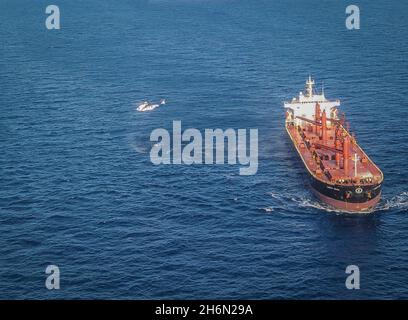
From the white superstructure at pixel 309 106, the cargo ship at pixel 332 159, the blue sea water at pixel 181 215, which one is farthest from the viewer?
the white superstructure at pixel 309 106

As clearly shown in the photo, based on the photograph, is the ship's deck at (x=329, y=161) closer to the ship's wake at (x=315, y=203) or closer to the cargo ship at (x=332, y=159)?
the cargo ship at (x=332, y=159)

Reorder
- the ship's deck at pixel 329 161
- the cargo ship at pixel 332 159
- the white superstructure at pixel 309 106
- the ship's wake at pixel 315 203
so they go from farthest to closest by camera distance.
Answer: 1. the white superstructure at pixel 309 106
2. the ship's deck at pixel 329 161
3. the ship's wake at pixel 315 203
4. the cargo ship at pixel 332 159

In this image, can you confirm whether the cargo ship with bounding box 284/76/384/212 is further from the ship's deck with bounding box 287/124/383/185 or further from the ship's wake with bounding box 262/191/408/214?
the ship's wake with bounding box 262/191/408/214

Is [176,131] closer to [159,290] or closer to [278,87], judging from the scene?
[278,87]

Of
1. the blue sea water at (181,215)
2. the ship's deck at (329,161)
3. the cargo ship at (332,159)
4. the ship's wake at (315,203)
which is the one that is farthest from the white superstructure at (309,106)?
the ship's wake at (315,203)

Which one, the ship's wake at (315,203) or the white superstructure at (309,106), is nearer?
the ship's wake at (315,203)

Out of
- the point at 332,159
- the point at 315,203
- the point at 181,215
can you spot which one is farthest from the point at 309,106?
the point at 181,215

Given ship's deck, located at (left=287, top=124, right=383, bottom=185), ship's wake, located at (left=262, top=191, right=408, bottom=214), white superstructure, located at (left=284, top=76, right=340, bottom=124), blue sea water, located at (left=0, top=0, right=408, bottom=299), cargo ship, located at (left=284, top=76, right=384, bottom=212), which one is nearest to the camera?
blue sea water, located at (left=0, top=0, right=408, bottom=299)

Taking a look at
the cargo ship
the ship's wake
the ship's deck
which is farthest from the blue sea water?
the ship's deck

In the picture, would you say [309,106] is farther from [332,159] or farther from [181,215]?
[181,215]
